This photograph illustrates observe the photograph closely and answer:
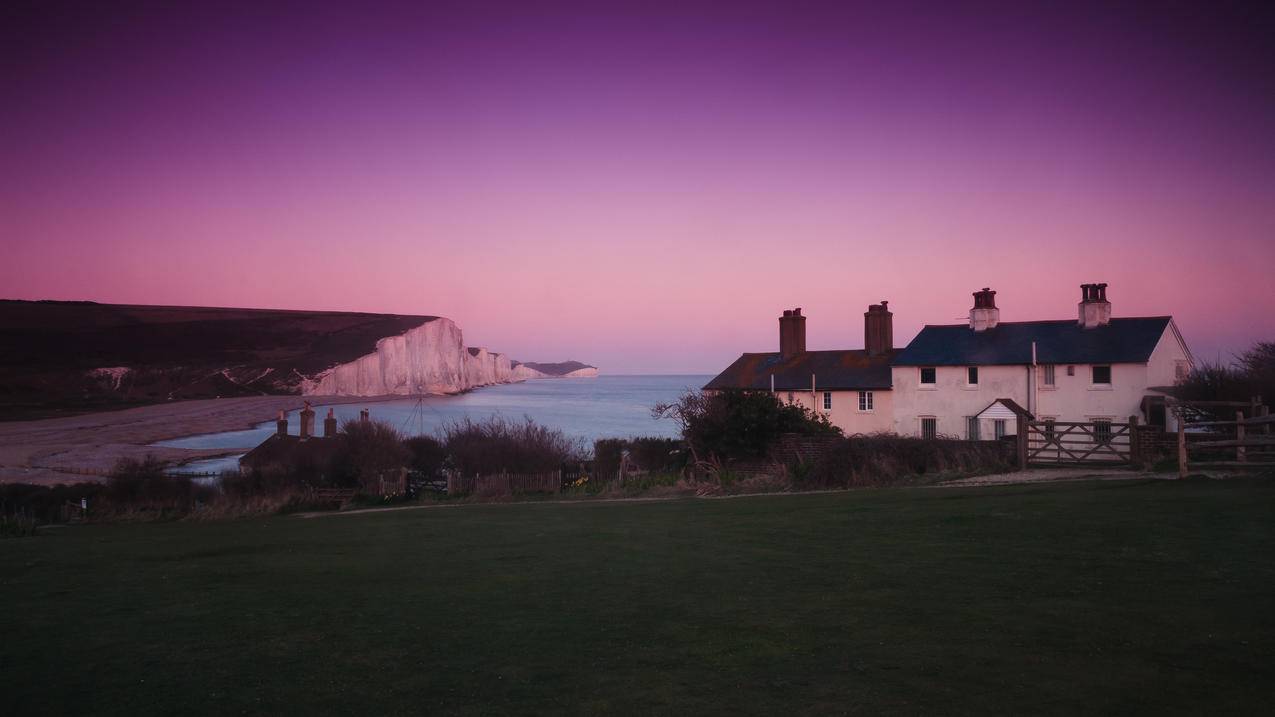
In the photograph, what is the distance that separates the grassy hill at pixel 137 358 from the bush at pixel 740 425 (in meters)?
60.5

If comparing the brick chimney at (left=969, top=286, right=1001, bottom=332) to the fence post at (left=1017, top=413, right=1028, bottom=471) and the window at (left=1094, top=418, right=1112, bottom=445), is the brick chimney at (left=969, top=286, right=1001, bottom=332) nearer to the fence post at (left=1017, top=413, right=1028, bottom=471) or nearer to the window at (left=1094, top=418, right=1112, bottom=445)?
the window at (left=1094, top=418, right=1112, bottom=445)

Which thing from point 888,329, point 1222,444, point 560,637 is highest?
point 888,329

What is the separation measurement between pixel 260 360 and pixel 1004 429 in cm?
8453

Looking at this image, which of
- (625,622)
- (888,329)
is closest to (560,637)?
(625,622)

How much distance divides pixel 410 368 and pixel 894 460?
122 meters

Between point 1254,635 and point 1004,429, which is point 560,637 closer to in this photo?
point 1254,635

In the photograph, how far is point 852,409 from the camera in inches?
2078

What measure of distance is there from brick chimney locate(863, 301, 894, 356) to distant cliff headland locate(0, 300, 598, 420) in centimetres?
6584

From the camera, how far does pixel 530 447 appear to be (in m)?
40.7

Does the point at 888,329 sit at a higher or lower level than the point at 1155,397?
higher

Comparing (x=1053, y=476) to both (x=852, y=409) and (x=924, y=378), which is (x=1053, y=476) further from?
(x=852, y=409)

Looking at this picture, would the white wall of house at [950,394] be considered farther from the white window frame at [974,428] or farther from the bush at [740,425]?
the bush at [740,425]

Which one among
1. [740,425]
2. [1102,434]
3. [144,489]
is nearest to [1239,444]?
[1102,434]

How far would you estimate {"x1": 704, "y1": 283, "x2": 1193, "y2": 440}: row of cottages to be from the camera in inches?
1677
